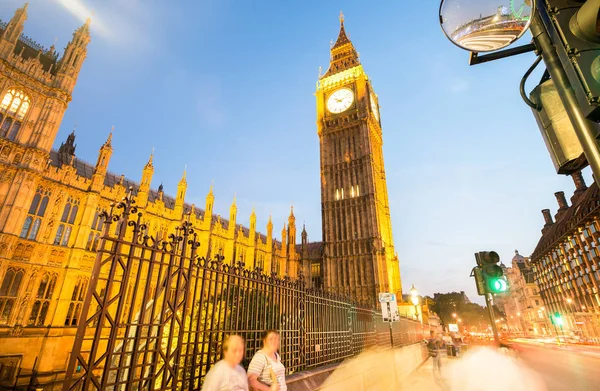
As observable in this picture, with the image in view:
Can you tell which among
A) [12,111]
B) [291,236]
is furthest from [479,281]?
[291,236]

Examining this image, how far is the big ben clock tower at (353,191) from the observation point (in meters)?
36.7

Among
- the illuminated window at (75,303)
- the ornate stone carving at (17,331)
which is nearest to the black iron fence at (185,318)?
the ornate stone carving at (17,331)

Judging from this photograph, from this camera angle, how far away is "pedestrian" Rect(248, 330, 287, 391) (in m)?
3.14

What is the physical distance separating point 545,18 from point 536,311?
8639cm

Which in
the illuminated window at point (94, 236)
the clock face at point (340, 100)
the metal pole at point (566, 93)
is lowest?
the metal pole at point (566, 93)

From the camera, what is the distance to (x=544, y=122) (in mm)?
1948

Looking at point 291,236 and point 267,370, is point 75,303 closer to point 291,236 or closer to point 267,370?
point 267,370

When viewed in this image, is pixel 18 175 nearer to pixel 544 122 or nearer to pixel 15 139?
pixel 15 139

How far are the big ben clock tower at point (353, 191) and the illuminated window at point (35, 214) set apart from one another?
30150 mm

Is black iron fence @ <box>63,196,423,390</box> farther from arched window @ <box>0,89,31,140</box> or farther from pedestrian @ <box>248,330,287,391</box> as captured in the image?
arched window @ <box>0,89,31,140</box>

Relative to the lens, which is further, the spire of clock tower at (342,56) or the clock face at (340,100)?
the spire of clock tower at (342,56)

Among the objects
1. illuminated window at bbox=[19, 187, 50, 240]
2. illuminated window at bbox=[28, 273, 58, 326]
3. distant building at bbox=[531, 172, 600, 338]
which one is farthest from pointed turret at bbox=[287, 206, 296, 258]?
distant building at bbox=[531, 172, 600, 338]

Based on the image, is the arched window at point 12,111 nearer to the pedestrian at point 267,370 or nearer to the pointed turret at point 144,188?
the pointed turret at point 144,188

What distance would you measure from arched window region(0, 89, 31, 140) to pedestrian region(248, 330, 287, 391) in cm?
2315
